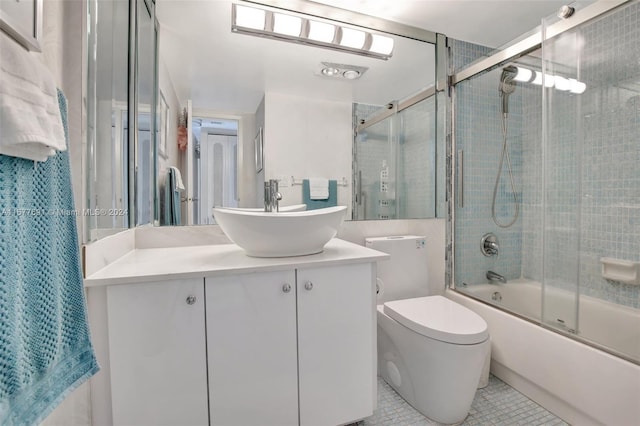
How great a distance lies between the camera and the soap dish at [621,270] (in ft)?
4.87

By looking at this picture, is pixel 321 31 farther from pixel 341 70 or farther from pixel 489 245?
pixel 489 245

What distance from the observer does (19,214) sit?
0.52 meters

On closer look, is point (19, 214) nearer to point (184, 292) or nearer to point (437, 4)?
point (184, 292)

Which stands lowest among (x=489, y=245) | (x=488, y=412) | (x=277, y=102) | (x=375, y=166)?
(x=488, y=412)

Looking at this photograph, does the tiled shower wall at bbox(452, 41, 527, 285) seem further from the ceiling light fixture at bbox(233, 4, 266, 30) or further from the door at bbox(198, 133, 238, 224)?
the door at bbox(198, 133, 238, 224)

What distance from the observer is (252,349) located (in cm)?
102

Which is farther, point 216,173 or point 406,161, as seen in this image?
point 406,161

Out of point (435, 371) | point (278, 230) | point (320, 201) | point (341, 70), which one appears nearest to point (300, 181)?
point (320, 201)

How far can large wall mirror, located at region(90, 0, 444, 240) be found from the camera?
1.46 meters

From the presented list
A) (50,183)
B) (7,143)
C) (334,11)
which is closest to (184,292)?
(50,183)

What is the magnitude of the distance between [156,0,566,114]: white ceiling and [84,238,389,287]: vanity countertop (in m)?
0.77

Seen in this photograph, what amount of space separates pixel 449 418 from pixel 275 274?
3.38 ft

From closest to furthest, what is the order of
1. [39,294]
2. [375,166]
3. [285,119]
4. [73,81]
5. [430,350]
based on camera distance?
[39,294]
[73,81]
[430,350]
[285,119]
[375,166]

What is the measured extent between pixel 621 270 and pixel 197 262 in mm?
2094
